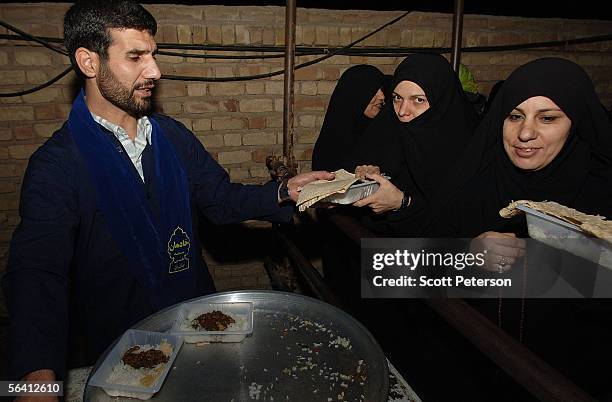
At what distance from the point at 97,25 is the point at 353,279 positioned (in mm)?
2532

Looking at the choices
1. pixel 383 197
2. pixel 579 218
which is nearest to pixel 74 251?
pixel 383 197

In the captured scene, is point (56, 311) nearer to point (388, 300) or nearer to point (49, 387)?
point (49, 387)

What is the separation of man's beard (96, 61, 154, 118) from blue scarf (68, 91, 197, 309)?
131 millimetres

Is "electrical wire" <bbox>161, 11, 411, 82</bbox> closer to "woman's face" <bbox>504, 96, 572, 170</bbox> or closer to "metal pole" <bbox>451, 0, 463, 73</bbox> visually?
"metal pole" <bbox>451, 0, 463, 73</bbox>

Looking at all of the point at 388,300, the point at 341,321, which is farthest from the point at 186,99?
the point at 341,321

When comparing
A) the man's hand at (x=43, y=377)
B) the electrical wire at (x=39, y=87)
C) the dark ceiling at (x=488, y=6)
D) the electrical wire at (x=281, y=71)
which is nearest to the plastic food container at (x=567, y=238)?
the man's hand at (x=43, y=377)

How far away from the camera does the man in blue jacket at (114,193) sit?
1740 millimetres

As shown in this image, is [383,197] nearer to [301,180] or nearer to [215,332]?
[301,180]

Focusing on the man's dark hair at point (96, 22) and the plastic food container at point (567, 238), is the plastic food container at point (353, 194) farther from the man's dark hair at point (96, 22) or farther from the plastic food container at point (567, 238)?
the man's dark hair at point (96, 22)

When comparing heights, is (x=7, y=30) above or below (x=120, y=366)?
above

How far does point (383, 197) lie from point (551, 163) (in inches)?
33.9

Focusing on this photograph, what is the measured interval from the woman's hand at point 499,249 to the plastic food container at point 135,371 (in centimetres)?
127

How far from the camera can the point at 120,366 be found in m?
1.24

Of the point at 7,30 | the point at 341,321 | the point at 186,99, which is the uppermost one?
the point at 7,30
